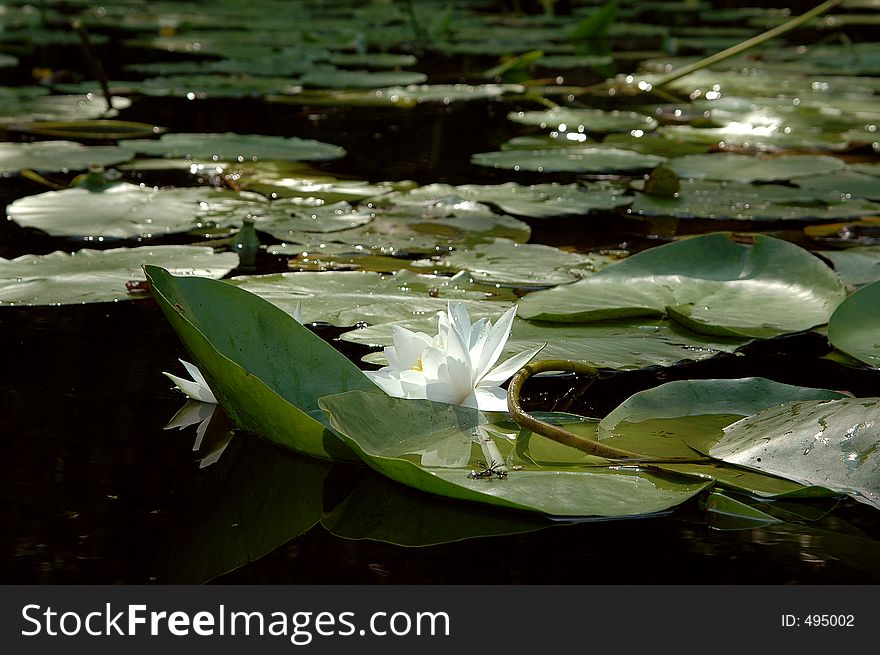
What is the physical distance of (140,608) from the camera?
763 millimetres

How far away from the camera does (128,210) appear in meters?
1.91

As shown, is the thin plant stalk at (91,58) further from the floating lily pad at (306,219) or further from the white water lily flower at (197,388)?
the white water lily flower at (197,388)

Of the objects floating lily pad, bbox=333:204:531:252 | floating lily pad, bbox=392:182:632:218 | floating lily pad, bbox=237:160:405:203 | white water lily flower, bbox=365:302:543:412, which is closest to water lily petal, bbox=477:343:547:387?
white water lily flower, bbox=365:302:543:412

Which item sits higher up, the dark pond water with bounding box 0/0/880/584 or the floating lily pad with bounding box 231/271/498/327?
the floating lily pad with bounding box 231/271/498/327

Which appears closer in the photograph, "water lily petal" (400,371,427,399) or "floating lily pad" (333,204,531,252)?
"water lily petal" (400,371,427,399)

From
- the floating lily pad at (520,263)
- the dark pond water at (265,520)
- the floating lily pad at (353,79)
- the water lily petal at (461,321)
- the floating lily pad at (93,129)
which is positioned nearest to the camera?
the dark pond water at (265,520)

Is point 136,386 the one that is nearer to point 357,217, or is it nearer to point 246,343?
point 246,343

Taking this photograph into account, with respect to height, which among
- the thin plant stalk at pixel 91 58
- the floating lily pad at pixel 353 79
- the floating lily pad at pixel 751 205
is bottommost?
the floating lily pad at pixel 751 205

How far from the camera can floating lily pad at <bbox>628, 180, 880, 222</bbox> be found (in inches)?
77.6

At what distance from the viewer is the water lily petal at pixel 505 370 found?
3.40 ft

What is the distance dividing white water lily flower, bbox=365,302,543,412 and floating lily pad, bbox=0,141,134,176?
149 cm

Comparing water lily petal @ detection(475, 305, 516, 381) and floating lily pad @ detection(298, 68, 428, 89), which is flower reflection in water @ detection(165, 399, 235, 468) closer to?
water lily petal @ detection(475, 305, 516, 381)

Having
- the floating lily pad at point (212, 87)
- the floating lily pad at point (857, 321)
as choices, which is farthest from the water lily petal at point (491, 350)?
the floating lily pad at point (212, 87)

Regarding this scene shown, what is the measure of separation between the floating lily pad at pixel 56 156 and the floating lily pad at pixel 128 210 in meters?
0.27
